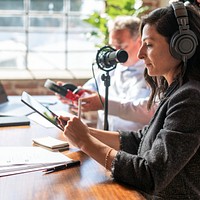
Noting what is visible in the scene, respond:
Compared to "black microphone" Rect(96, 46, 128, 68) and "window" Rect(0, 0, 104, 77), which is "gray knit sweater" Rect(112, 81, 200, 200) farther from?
"window" Rect(0, 0, 104, 77)

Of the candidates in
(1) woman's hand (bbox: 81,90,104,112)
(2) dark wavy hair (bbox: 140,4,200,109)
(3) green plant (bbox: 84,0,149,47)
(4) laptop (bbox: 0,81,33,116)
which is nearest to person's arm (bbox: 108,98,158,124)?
(1) woman's hand (bbox: 81,90,104,112)

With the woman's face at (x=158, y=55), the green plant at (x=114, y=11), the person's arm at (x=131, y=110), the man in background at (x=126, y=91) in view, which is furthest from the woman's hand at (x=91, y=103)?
the green plant at (x=114, y=11)

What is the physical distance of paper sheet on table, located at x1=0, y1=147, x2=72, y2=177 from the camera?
1396 mm

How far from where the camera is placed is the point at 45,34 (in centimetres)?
394

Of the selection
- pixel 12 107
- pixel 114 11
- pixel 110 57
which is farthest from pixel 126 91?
pixel 114 11

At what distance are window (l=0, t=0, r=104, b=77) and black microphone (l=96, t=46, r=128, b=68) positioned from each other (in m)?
2.04

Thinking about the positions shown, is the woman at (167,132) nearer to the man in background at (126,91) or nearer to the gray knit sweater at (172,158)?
the gray knit sweater at (172,158)

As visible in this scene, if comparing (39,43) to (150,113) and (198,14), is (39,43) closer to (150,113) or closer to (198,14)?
(150,113)

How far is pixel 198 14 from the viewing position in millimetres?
1442

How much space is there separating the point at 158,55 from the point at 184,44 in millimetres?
112

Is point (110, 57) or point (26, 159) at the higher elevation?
point (110, 57)

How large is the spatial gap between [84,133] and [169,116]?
286 mm

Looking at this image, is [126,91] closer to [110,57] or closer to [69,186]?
[110,57]

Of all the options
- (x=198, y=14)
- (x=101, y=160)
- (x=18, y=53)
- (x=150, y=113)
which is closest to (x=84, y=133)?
(x=101, y=160)
